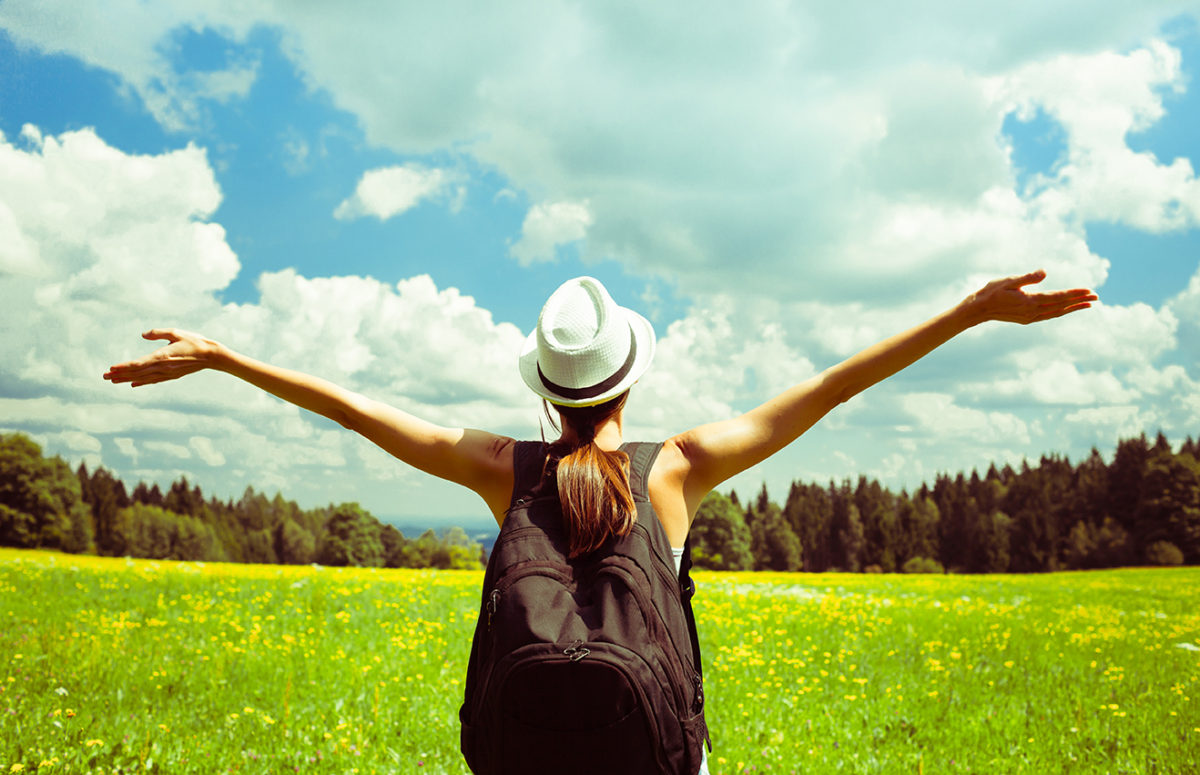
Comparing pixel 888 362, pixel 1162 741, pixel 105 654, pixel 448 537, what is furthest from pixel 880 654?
pixel 448 537

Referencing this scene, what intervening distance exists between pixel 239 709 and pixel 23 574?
449 inches

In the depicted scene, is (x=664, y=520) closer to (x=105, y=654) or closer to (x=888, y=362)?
(x=888, y=362)

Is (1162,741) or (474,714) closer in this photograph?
(474,714)

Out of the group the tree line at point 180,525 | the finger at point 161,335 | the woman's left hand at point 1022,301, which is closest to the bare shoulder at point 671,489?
the woman's left hand at point 1022,301

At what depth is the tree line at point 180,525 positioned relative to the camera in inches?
2359

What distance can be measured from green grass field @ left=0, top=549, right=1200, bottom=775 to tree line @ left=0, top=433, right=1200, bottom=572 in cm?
4566

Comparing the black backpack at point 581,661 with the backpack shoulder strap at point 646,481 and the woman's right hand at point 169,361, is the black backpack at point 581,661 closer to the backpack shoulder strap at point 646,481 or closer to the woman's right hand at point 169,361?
the backpack shoulder strap at point 646,481

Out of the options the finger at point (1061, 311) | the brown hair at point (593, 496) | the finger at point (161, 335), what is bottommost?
the brown hair at point (593, 496)

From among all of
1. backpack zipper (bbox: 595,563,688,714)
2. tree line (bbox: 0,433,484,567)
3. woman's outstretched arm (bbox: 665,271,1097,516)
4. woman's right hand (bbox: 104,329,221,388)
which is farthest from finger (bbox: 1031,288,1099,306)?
tree line (bbox: 0,433,484,567)

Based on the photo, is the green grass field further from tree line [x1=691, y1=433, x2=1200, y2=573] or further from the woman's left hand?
tree line [x1=691, y1=433, x2=1200, y2=573]

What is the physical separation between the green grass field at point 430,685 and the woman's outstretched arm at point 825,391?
4203 mm

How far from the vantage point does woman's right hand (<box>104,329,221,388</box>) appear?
2.94 meters

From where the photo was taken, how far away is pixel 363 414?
2.77 metres

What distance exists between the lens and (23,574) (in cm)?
1488
